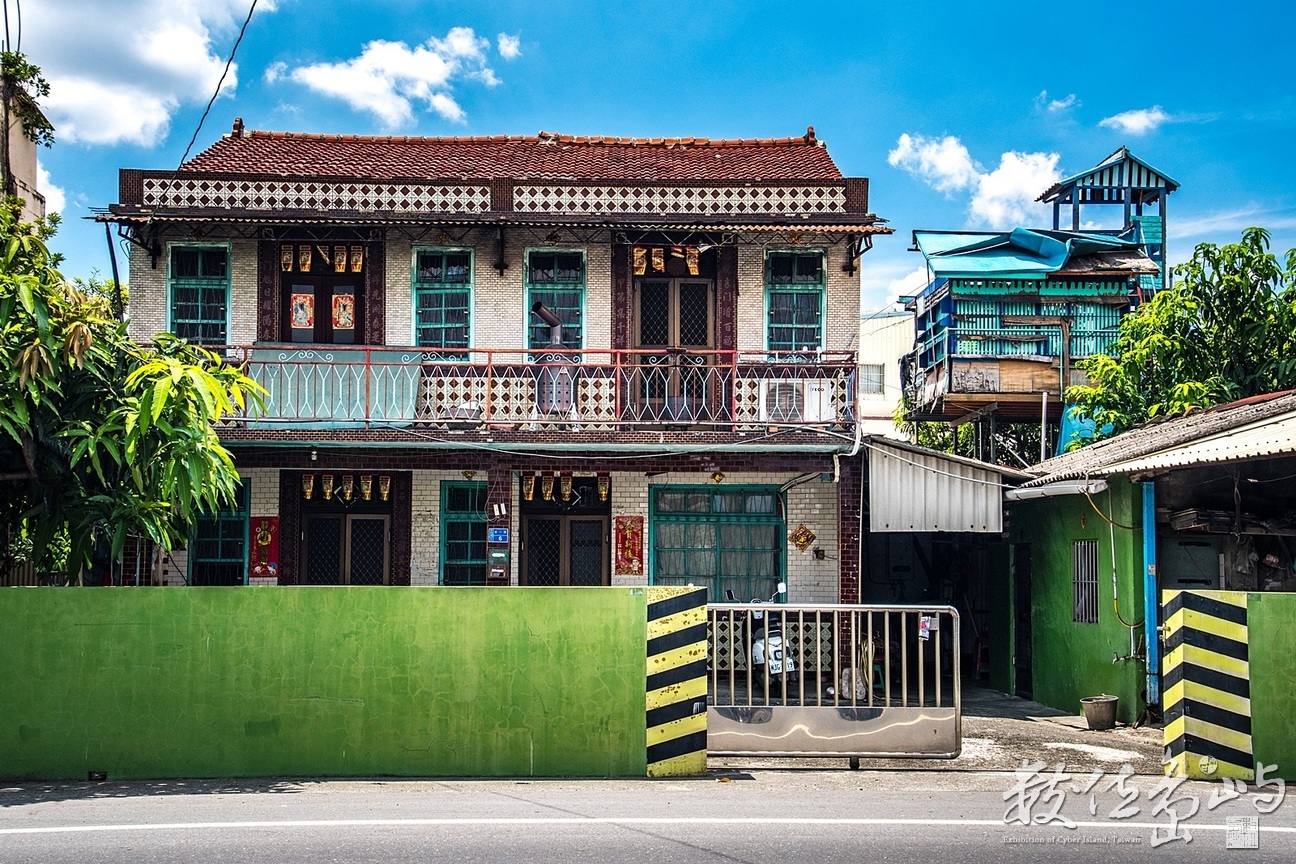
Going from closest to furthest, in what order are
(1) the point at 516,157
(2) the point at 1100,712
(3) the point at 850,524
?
(2) the point at 1100,712, (3) the point at 850,524, (1) the point at 516,157

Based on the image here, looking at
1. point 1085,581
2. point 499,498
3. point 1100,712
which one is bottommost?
point 1100,712

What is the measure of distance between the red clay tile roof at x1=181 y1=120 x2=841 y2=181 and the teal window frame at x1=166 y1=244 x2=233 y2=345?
1371 mm

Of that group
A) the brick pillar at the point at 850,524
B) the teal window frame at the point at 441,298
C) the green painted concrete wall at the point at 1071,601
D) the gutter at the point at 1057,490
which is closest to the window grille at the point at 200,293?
the teal window frame at the point at 441,298

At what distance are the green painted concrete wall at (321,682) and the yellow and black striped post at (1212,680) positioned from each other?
420 centimetres

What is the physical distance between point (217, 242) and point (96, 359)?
6.89m

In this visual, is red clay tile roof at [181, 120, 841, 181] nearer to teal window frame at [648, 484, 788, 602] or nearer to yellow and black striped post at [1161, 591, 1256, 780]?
teal window frame at [648, 484, 788, 602]

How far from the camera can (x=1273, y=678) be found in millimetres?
8930

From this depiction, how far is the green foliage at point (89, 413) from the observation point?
9023 mm

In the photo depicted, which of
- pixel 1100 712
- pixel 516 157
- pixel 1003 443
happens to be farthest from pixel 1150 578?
pixel 516 157

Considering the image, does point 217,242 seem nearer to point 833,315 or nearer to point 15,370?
point 15,370

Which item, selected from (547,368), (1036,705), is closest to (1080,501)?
(1036,705)

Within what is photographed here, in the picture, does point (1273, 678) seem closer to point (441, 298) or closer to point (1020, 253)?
point (441, 298)

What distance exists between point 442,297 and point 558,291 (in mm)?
1648

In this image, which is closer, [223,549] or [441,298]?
[223,549]
